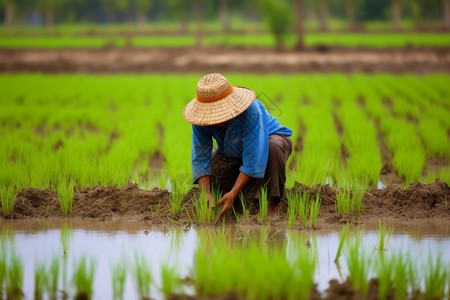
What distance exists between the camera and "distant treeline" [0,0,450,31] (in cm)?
3996

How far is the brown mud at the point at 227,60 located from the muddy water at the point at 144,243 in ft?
44.4

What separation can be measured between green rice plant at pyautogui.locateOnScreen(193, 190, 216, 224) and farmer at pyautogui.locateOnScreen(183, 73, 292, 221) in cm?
5

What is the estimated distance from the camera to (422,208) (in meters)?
4.22

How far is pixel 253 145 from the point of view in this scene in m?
3.76

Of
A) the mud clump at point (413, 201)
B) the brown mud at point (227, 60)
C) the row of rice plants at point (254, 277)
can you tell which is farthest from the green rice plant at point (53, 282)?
the brown mud at point (227, 60)

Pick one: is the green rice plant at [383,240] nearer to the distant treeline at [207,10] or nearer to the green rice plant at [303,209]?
the green rice plant at [303,209]

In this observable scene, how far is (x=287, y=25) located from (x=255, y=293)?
20401mm

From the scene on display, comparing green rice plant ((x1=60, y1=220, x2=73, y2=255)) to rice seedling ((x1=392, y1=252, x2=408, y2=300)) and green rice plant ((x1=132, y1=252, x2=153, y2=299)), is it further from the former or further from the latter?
rice seedling ((x1=392, y1=252, x2=408, y2=300))

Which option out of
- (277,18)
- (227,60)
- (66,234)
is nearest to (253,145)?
(66,234)

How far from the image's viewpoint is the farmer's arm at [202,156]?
3.90 meters

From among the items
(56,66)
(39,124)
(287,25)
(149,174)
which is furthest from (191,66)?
(149,174)

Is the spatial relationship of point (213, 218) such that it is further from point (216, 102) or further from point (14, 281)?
point (14, 281)

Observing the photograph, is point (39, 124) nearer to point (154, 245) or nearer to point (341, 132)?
point (341, 132)

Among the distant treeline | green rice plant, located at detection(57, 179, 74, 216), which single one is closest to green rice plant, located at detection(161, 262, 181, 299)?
green rice plant, located at detection(57, 179, 74, 216)
